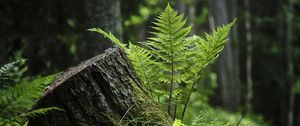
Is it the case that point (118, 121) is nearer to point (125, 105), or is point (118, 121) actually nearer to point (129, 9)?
point (125, 105)

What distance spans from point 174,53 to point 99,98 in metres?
0.64

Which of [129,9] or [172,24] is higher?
[129,9]

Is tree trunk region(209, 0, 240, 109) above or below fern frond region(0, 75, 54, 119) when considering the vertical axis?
above

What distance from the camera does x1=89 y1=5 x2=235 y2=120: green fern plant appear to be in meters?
3.60

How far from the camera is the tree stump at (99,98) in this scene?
3.41m

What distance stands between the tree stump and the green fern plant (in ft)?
0.50

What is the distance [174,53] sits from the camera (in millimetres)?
3711

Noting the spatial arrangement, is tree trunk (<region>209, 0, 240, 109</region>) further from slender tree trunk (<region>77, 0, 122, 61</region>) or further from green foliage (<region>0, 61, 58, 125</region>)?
green foliage (<region>0, 61, 58, 125</region>)

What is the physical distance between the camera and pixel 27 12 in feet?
27.8

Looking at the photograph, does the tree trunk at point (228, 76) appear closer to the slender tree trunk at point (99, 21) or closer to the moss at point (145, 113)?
the slender tree trunk at point (99, 21)

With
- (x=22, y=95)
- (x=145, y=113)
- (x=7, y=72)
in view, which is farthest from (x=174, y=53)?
(x=7, y=72)

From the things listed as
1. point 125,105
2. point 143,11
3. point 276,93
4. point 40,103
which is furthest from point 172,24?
point 276,93

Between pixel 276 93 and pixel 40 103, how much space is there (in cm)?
2053

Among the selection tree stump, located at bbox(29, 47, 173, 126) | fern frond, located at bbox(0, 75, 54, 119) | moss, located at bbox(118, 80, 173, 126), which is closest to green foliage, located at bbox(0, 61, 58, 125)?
fern frond, located at bbox(0, 75, 54, 119)
